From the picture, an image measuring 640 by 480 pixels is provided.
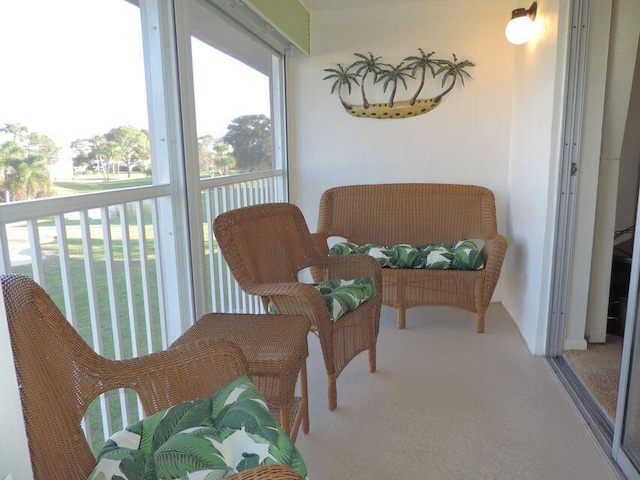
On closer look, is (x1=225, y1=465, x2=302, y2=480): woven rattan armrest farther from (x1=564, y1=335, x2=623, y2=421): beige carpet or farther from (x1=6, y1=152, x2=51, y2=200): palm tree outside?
(x1=564, y1=335, x2=623, y2=421): beige carpet

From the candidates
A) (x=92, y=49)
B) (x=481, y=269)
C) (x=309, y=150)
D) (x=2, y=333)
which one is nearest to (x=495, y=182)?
(x=481, y=269)

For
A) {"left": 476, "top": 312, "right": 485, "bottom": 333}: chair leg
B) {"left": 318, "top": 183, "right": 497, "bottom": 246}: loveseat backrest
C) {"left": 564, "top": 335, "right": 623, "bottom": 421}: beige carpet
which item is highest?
{"left": 318, "top": 183, "right": 497, "bottom": 246}: loveseat backrest

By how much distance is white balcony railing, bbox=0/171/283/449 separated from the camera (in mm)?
1459

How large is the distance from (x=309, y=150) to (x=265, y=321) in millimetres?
2214

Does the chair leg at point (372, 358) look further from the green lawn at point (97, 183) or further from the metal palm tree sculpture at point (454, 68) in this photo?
the metal palm tree sculpture at point (454, 68)

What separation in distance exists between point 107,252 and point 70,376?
76cm

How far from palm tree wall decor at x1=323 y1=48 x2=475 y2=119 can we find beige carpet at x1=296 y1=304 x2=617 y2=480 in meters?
1.75

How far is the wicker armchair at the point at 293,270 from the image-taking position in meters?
2.01

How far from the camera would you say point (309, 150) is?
3.81 metres

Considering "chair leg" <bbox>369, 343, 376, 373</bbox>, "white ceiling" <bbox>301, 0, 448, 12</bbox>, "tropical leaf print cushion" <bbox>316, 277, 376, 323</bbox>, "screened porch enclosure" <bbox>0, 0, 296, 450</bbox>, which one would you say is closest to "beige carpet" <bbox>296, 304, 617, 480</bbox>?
"chair leg" <bbox>369, 343, 376, 373</bbox>

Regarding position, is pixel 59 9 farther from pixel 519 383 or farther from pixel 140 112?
pixel 519 383

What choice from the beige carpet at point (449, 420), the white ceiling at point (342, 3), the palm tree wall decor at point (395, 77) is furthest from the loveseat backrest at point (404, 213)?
the white ceiling at point (342, 3)

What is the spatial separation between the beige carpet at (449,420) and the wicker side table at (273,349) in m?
0.24

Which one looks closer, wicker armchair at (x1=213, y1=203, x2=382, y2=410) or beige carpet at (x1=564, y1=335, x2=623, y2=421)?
wicker armchair at (x1=213, y1=203, x2=382, y2=410)
